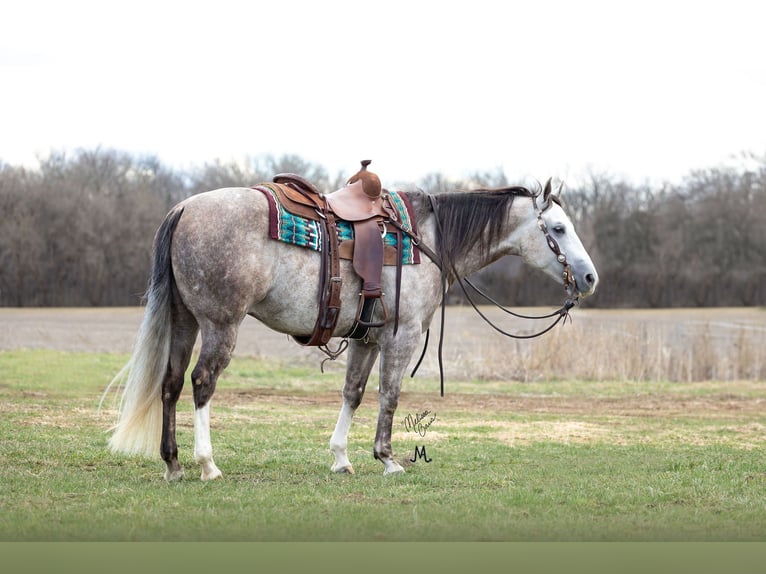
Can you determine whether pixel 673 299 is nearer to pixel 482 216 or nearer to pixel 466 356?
pixel 466 356

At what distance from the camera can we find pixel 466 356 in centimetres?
2066

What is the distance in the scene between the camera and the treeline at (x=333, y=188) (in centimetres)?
4222

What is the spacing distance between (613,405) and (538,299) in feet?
96.8

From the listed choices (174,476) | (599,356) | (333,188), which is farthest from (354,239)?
(333,188)

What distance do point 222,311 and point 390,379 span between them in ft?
5.04

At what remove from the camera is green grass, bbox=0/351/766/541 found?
5422 mm

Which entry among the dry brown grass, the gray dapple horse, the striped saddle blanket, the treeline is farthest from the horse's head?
the treeline

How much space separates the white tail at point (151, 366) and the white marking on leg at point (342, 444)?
1403 mm

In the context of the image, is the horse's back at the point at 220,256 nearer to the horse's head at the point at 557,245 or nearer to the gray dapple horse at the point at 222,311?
the gray dapple horse at the point at 222,311

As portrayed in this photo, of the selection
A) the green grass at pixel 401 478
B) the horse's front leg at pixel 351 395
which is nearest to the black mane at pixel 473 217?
the horse's front leg at pixel 351 395

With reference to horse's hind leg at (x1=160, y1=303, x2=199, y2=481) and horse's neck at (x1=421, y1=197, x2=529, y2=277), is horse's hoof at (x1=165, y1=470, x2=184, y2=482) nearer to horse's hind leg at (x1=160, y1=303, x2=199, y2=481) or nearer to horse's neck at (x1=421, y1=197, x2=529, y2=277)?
horse's hind leg at (x1=160, y1=303, x2=199, y2=481)

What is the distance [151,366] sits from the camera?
6.82m

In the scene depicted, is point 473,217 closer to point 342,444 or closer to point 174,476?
point 342,444

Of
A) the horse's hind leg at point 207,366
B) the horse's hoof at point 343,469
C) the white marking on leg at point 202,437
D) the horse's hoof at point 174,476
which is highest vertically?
the horse's hind leg at point 207,366
